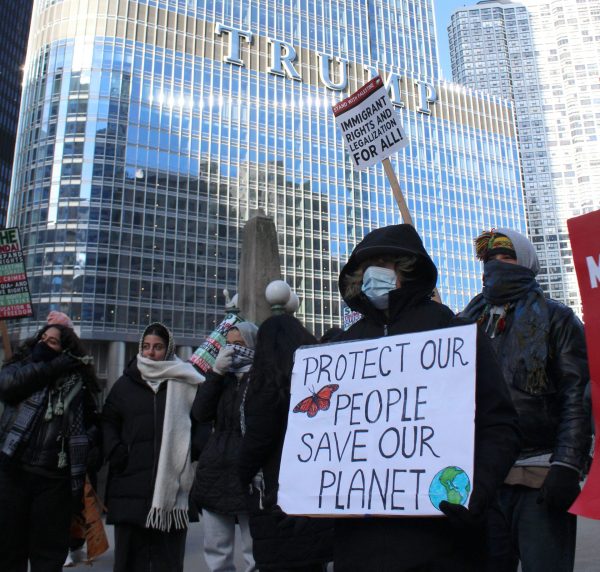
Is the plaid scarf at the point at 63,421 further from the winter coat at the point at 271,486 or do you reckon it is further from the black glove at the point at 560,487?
the black glove at the point at 560,487

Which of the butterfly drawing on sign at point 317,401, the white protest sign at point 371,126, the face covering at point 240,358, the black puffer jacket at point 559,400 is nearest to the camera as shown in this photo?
the butterfly drawing on sign at point 317,401

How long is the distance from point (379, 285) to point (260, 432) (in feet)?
3.71

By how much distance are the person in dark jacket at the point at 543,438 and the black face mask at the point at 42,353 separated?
3.09m

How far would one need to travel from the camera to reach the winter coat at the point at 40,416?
169 inches

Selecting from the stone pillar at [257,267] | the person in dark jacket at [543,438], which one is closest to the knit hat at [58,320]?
the person in dark jacket at [543,438]

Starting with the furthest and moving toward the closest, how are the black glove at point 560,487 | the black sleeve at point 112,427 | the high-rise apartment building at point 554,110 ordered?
the high-rise apartment building at point 554,110 < the black sleeve at point 112,427 < the black glove at point 560,487

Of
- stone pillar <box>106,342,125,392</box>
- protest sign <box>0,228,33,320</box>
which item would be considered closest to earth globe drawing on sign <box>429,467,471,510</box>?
protest sign <box>0,228,33,320</box>

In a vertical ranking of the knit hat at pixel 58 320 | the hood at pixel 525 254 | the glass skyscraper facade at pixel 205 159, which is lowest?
the hood at pixel 525 254

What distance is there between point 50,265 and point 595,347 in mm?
56971

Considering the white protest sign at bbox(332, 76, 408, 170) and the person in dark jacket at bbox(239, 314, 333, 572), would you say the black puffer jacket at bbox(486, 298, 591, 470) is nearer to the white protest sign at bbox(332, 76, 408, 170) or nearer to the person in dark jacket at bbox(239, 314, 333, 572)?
the person in dark jacket at bbox(239, 314, 333, 572)

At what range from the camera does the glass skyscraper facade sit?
185ft

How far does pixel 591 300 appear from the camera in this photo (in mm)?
2605

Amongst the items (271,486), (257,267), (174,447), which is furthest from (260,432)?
(257,267)

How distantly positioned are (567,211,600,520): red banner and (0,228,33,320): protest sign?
6554 millimetres
